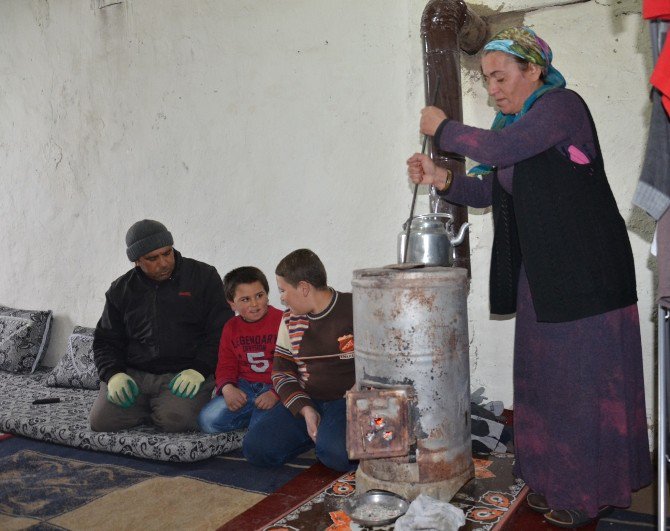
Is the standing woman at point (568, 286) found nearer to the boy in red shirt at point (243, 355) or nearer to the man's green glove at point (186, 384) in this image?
the boy in red shirt at point (243, 355)

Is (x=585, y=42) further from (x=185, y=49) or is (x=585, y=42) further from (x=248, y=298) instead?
(x=185, y=49)

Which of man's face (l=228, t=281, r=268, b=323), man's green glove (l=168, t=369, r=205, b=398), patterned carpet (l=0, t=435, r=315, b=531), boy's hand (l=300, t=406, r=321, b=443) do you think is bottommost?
patterned carpet (l=0, t=435, r=315, b=531)

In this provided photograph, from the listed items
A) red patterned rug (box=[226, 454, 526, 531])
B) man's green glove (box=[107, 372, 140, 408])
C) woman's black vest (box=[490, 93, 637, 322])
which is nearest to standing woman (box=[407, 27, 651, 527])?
woman's black vest (box=[490, 93, 637, 322])

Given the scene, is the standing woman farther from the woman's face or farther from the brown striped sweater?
the brown striped sweater

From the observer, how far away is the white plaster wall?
10.4 feet

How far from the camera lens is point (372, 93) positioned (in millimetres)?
3746

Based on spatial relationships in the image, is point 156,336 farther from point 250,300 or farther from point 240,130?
point 240,130

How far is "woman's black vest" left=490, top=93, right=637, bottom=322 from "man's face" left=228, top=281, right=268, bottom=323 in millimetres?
1571

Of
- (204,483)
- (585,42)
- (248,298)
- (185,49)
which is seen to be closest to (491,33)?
(585,42)

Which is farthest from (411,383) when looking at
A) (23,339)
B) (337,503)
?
(23,339)

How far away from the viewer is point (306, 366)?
3023mm

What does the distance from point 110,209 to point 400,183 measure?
2399 millimetres

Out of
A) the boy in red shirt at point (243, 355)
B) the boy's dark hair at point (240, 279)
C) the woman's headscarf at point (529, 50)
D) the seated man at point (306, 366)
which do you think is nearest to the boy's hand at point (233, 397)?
the boy in red shirt at point (243, 355)

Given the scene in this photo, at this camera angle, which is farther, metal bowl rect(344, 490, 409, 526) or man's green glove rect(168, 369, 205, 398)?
man's green glove rect(168, 369, 205, 398)
